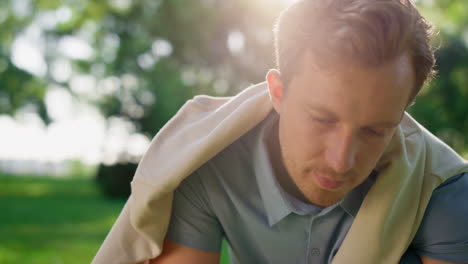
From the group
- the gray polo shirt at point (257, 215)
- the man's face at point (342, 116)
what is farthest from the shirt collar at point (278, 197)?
the man's face at point (342, 116)

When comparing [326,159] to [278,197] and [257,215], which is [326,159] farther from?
[257,215]

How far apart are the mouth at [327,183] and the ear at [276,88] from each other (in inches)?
11.7

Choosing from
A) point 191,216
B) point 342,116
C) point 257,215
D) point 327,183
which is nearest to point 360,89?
point 342,116

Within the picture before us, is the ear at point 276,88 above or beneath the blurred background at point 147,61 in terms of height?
above

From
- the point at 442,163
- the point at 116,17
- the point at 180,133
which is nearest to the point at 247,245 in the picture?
the point at 180,133

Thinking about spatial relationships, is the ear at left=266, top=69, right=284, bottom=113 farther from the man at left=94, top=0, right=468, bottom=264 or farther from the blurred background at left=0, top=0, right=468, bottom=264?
the blurred background at left=0, top=0, right=468, bottom=264

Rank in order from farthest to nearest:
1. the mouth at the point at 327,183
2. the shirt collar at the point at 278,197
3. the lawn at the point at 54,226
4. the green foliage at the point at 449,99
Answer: the green foliage at the point at 449,99, the lawn at the point at 54,226, the shirt collar at the point at 278,197, the mouth at the point at 327,183

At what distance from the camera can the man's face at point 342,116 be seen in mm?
1863

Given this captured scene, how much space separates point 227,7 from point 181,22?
5.02ft

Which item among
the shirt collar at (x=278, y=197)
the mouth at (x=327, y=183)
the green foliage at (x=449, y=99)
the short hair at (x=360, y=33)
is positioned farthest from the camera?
the green foliage at (x=449, y=99)

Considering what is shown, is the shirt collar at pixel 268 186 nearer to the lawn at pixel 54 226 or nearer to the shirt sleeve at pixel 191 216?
the shirt sleeve at pixel 191 216

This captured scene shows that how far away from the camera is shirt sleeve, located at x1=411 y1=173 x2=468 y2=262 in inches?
84.8

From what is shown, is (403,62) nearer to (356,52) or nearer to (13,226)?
→ (356,52)

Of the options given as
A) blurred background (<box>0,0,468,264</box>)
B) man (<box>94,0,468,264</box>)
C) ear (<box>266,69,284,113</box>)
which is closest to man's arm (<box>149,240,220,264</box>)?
man (<box>94,0,468,264</box>)
